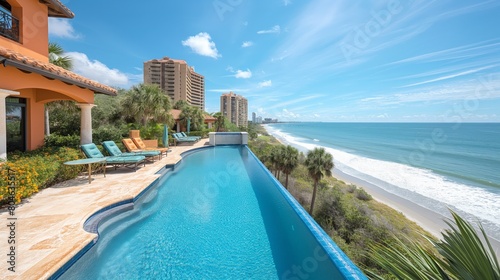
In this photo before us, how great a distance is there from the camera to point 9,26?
650cm

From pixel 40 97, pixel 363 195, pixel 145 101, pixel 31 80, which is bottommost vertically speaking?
pixel 363 195

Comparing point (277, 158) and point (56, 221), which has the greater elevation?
point (56, 221)

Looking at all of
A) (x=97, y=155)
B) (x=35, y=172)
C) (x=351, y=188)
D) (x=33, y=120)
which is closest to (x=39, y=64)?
(x=35, y=172)

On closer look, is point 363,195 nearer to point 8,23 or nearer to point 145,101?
point 145,101

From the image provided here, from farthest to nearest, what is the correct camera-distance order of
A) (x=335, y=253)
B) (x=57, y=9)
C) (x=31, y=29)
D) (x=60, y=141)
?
(x=60, y=141)
(x=57, y=9)
(x=31, y=29)
(x=335, y=253)

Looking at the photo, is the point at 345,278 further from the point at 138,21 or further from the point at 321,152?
the point at 138,21

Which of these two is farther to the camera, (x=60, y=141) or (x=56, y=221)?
(x=60, y=141)

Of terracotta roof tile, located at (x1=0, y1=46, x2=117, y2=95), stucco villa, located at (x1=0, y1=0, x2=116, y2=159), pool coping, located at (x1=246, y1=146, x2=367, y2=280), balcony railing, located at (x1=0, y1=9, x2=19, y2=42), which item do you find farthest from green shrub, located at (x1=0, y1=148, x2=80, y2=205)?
pool coping, located at (x1=246, y1=146, x2=367, y2=280)

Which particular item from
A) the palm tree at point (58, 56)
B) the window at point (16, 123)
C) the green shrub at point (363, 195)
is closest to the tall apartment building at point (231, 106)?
the green shrub at point (363, 195)

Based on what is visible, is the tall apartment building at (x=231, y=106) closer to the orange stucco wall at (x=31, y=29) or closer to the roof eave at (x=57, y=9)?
the roof eave at (x=57, y=9)

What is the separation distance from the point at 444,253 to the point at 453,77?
36.4m

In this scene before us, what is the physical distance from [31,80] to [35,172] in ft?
8.66

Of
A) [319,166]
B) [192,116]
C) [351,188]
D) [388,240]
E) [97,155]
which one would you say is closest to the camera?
[97,155]

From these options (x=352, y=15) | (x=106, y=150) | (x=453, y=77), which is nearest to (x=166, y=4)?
(x=106, y=150)
